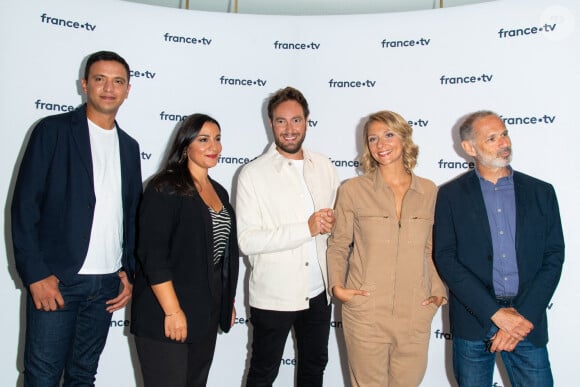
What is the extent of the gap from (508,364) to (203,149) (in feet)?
5.65

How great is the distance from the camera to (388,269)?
2.11 metres

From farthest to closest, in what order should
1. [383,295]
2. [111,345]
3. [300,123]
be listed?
[111,345], [300,123], [383,295]

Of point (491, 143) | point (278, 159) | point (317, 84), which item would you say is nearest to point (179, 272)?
point (278, 159)

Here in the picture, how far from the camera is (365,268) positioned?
84.4 inches

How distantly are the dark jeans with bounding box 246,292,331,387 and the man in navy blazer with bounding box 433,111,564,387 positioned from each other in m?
0.68

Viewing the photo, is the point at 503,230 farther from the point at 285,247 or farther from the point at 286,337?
the point at 286,337

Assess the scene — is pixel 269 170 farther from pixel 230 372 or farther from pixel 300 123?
pixel 230 372

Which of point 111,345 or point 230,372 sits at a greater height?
point 111,345

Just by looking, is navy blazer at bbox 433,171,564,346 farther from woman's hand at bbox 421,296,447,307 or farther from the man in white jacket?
the man in white jacket

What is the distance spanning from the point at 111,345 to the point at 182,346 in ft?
4.94

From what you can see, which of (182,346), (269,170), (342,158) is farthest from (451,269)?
(342,158)

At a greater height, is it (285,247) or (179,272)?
(285,247)

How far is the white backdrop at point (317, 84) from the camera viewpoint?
283 cm

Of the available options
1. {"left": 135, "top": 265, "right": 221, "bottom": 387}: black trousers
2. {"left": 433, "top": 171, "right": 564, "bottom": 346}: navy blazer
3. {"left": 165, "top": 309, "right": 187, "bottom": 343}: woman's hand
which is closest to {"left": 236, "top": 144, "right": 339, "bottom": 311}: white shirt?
{"left": 135, "top": 265, "right": 221, "bottom": 387}: black trousers
